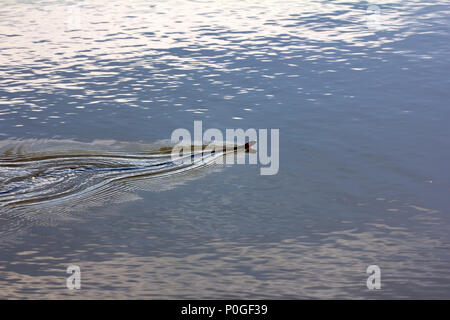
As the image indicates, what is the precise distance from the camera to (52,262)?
8984mm

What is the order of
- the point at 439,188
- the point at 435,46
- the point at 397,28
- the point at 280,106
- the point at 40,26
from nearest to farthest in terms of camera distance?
the point at 439,188, the point at 280,106, the point at 435,46, the point at 397,28, the point at 40,26

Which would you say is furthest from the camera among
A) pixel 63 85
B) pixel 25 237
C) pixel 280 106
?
pixel 63 85

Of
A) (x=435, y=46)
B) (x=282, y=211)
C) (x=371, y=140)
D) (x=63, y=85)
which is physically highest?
(x=435, y=46)

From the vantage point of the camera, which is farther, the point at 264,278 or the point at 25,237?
the point at 25,237

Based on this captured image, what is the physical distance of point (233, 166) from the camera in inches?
468

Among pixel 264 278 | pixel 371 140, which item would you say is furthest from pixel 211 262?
pixel 371 140

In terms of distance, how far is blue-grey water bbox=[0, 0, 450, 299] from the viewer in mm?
8664

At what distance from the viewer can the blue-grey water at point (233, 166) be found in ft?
28.4

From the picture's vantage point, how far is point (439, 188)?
1048cm

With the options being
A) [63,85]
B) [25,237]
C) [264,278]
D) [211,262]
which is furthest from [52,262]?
[63,85]

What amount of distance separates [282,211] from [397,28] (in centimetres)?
1235

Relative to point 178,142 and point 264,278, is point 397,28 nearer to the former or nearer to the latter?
point 178,142

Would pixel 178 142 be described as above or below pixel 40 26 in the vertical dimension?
below

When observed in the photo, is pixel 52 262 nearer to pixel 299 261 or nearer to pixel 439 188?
pixel 299 261
